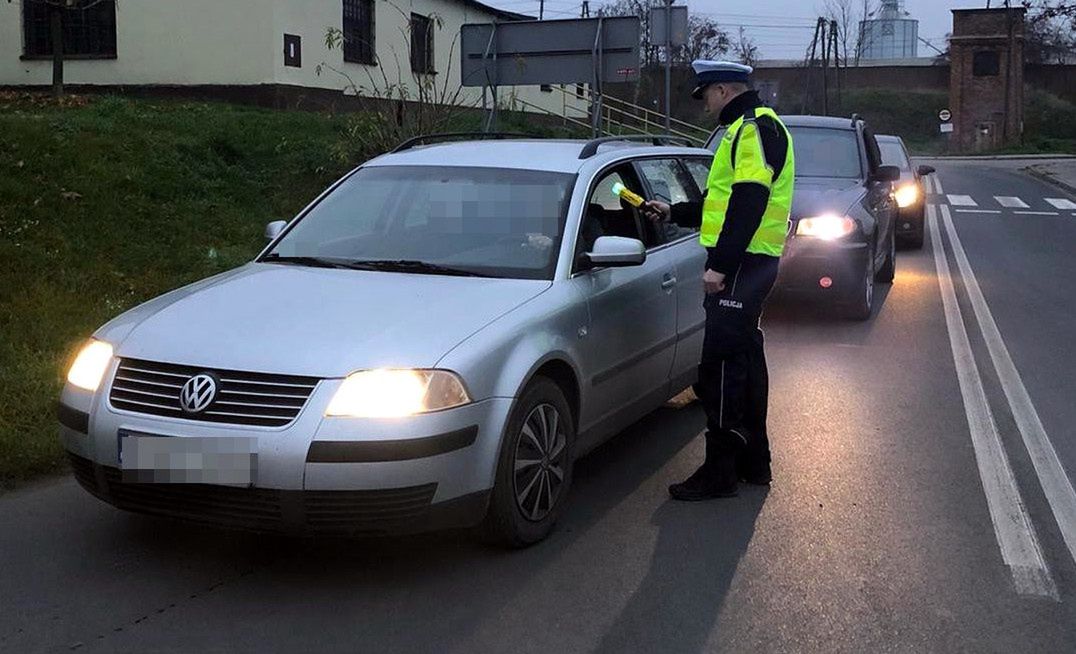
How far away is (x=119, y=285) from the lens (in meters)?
9.30

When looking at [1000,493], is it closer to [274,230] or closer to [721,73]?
[721,73]

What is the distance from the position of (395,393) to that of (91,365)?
1.30 meters

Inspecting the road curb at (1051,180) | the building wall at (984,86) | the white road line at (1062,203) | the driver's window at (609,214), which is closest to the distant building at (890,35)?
the building wall at (984,86)

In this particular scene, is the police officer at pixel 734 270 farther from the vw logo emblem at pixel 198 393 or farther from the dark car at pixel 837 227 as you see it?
the dark car at pixel 837 227

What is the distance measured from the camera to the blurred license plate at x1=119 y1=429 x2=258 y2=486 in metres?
4.11

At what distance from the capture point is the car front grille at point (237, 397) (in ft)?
13.6

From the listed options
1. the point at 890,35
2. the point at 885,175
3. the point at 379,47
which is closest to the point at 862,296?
the point at 885,175

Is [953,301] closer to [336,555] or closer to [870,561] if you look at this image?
[870,561]

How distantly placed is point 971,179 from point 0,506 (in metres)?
34.0

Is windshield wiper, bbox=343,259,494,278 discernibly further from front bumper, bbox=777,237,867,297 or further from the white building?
the white building

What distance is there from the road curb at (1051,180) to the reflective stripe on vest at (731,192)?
25.9 m

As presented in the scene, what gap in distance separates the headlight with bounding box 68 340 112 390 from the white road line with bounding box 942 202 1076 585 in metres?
3.85

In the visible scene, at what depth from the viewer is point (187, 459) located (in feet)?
13.7

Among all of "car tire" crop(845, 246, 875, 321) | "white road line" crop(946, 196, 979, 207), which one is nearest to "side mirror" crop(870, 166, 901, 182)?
"car tire" crop(845, 246, 875, 321)
